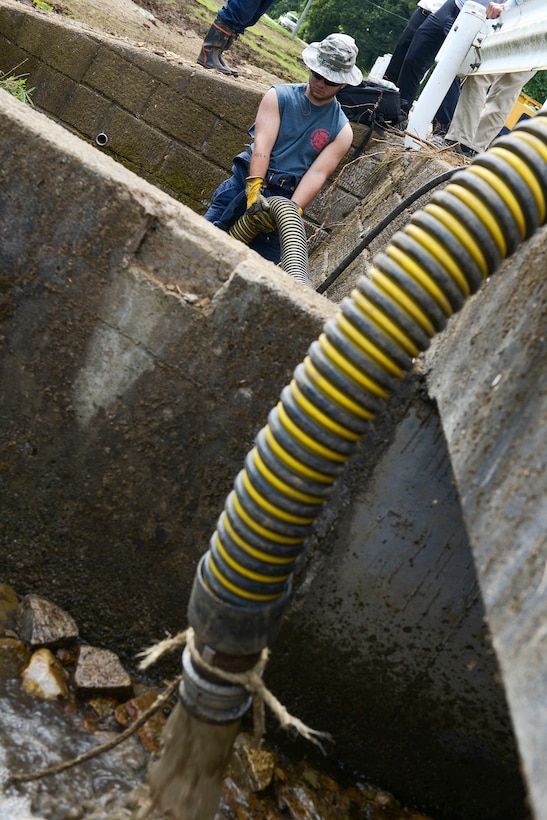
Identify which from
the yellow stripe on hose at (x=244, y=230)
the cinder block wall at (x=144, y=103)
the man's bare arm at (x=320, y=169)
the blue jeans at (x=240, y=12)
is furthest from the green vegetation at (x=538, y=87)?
the yellow stripe on hose at (x=244, y=230)

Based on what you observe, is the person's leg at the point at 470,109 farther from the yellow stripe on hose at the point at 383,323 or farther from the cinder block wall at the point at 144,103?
the yellow stripe on hose at the point at 383,323

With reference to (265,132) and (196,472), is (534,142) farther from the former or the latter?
(265,132)

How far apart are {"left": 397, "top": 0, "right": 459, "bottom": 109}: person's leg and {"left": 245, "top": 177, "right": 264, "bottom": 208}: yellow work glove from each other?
399 centimetres

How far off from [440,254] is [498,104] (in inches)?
237

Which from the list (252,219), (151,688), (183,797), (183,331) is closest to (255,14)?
(252,219)

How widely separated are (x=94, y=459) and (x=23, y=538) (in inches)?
18.3

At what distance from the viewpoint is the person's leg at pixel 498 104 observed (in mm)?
6625

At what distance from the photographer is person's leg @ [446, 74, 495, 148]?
6809 millimetres

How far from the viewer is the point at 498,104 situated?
6758 mm

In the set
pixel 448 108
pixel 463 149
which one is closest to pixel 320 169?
pixel 463 149

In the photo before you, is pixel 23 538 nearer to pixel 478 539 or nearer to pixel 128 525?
pixel 128 525

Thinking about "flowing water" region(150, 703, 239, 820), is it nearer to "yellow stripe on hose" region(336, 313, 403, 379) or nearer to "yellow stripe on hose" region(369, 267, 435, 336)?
Result: "yellow stripe on hose" region(336, 313, 403, 379)

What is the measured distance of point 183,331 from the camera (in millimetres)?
2508

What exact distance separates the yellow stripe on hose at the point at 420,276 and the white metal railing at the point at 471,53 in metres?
5.23
